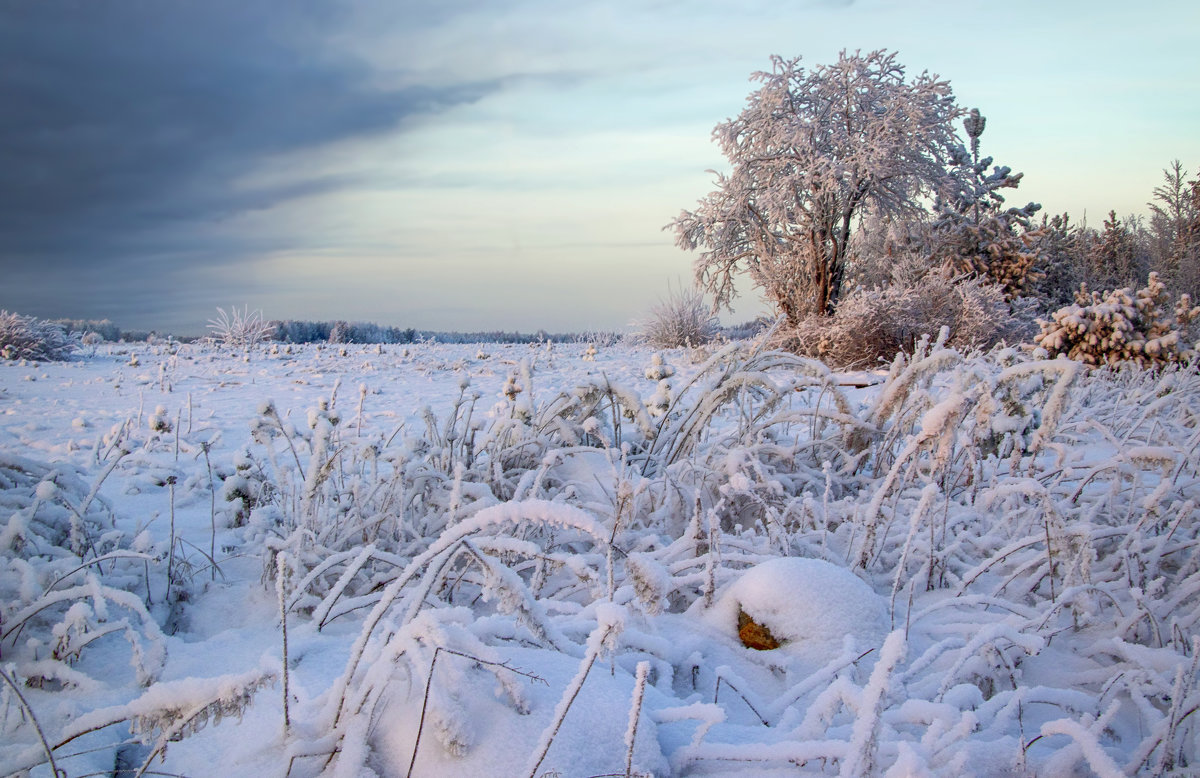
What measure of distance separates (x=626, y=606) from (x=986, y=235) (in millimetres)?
17561

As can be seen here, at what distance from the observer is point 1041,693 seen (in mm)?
1154

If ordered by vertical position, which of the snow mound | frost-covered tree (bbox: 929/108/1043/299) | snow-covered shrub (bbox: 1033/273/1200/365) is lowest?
the snow mound

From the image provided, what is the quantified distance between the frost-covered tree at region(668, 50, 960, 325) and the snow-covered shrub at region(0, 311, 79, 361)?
12.7m

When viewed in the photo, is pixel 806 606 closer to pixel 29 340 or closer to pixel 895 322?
pixel 895 322

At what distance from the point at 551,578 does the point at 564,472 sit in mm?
861

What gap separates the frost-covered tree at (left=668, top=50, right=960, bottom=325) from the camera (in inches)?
521

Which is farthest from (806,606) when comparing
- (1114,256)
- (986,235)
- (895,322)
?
(1114,256)

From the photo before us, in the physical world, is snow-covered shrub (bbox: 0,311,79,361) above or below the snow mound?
above

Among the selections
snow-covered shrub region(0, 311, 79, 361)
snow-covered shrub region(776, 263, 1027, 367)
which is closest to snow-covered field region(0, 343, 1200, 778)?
snow-covered shrub region(776, 263, 1027, 367)

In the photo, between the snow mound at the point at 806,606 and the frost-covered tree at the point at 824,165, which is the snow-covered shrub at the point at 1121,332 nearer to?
the frost-covered tree at the point at 824,165

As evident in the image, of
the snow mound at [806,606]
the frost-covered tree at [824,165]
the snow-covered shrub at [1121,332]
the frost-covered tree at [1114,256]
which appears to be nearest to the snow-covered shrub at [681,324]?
the frost-covered tree at [824,165]

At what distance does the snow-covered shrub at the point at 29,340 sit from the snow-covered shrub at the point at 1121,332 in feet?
49.2

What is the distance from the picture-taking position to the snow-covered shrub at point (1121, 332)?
7691 millimetres

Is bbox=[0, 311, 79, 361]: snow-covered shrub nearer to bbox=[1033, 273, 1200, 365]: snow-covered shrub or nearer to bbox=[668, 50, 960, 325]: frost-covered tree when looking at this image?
bbox=[668, 50, 960, 325]: frost-covered tree
